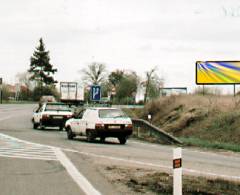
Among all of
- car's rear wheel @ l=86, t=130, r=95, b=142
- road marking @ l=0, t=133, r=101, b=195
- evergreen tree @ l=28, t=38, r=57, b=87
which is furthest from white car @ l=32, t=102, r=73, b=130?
evergreen tree @ l=28, t=38, r=57, b=87

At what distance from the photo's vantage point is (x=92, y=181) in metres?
11.3

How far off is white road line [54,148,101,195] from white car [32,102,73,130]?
17.2 m

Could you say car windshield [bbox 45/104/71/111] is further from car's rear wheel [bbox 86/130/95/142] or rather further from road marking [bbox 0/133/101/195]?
road marking [bbox 0/133/101/195]

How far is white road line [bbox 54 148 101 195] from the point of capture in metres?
10.0

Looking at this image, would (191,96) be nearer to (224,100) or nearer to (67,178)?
(224,100)

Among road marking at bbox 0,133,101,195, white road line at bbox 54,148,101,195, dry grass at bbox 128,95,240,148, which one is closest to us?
white road line at bbox 54,148,101,195

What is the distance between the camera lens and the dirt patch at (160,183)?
10.3m

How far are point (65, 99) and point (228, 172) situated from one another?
48.4 meters

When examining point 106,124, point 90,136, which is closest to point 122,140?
point 106,124

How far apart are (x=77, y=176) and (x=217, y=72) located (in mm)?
35309

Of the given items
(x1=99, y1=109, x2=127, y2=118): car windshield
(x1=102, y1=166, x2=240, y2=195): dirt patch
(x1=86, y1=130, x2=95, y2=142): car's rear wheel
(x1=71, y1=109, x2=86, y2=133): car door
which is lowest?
(x1=102, y1=166, x2=240, y2=195): dirt patch

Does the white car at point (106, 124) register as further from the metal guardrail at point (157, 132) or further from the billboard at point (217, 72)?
the billboard at point (217, 72)

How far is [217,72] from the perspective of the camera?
151ft

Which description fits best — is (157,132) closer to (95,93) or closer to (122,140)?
(122,140)
